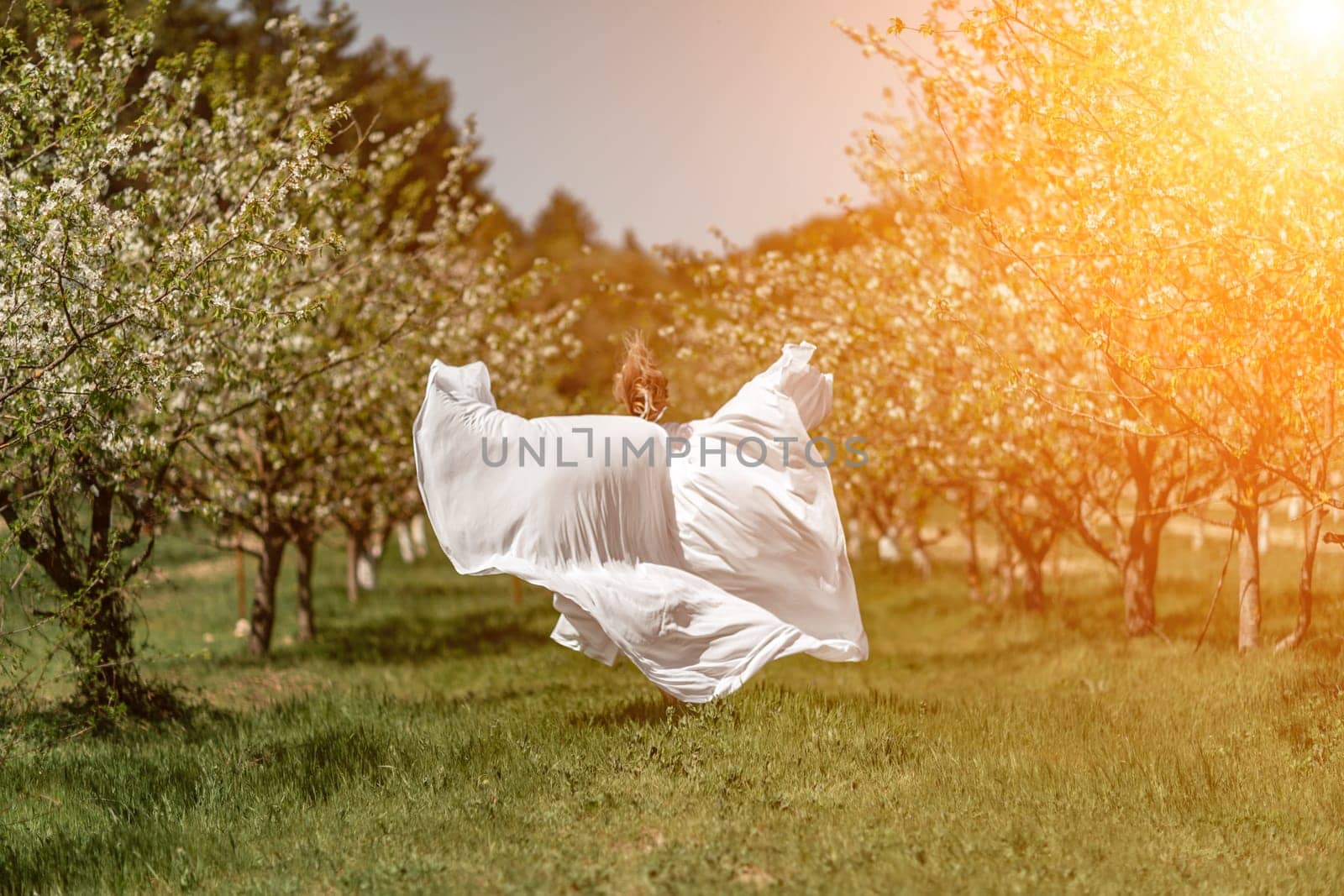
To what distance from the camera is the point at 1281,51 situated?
7.91 m

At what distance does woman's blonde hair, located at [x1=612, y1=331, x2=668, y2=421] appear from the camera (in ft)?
26.8

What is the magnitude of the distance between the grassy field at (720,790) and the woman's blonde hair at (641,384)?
6.56 feet

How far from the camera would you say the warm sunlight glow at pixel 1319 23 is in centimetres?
776

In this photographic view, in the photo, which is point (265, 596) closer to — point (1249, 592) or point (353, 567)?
point (353, 567)

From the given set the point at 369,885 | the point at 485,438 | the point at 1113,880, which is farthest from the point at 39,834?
the point at 1113,880

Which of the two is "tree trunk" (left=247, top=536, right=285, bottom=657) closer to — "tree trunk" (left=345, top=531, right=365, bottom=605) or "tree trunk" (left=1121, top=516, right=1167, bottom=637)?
"tree trunk" (left=345, top=531, right=365, bottom=605)

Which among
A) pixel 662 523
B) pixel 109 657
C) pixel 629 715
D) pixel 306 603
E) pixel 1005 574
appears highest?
pixel 662 523

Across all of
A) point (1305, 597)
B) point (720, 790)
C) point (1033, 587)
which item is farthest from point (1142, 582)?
point (720, 790)

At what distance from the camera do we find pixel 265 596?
15.1 meters

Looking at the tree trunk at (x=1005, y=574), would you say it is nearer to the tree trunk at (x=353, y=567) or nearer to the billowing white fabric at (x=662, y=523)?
the tree trunk at (x=353, y=567)

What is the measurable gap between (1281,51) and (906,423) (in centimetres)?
673

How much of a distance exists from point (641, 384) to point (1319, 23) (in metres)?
4.75

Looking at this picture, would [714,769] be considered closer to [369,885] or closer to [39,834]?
[369,885]

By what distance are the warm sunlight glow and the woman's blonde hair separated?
14.8 ft
